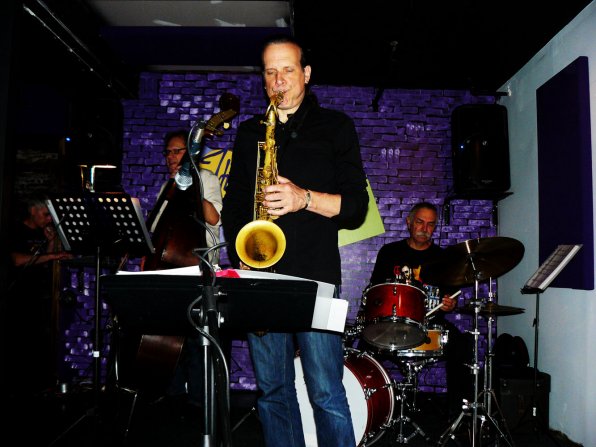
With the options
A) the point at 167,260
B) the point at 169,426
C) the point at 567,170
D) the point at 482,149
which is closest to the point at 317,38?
the point at 482,149

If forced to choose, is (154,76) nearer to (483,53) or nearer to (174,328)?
(483,53)

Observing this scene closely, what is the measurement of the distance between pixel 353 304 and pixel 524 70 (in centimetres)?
302

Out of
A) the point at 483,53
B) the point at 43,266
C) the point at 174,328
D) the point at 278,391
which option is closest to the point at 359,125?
the point at 483,53

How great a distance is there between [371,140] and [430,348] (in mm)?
2712

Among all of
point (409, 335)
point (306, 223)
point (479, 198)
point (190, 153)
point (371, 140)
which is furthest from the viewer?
point (371, 140)

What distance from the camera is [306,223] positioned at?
2256 millimetres

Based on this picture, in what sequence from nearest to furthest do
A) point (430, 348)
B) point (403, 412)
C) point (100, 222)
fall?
point (100, 222) → point (430, 348) → point (403, 412)

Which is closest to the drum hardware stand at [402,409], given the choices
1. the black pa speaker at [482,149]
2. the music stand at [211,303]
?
the black pa speaker at [482,149]

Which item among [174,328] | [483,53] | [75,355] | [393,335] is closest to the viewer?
[174,328]

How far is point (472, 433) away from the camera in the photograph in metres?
4.00

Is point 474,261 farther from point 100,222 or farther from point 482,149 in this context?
point 100,222

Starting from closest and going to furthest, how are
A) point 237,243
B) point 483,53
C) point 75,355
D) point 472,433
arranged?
point 237,243, point 472,433, point 483,53, point 75,355

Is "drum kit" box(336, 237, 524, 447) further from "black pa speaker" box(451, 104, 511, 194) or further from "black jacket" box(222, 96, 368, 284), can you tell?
"black jacket" box(222, 96, 368, 284)

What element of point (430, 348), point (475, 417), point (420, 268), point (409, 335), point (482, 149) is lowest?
point (475, 417)
